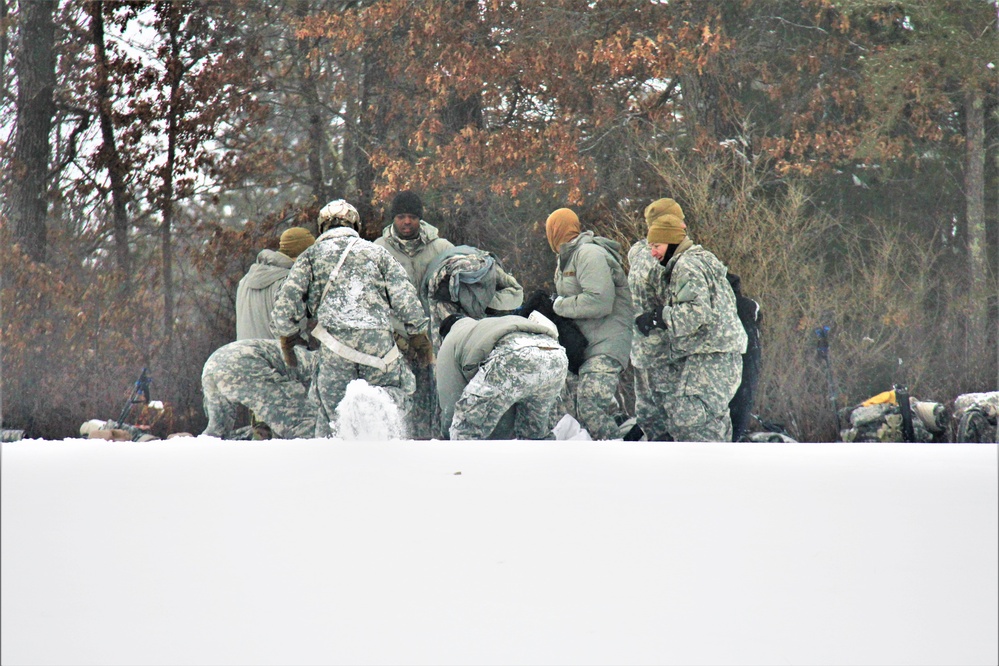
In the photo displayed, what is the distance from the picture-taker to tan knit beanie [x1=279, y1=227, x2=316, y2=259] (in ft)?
27.4

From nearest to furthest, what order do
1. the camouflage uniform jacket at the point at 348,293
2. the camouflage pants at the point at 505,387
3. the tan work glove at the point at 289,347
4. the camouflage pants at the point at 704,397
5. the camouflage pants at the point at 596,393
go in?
the camouflage pants at the point at 505,387
the camouflage uniform jacket at the point at 348,293
the tan work glove at the point at 289,347
the camouflage pants at the point at 704,397
the camouflage pants at the point at 596,393

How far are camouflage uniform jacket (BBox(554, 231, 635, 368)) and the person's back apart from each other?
209 cm

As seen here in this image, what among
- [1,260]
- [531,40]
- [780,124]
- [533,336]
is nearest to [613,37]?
[531,40]

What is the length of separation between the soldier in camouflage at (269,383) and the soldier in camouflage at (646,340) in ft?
6.86

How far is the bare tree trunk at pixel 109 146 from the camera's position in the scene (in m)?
9.16

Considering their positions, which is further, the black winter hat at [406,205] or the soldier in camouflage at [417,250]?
the black winter hat at [406,205]

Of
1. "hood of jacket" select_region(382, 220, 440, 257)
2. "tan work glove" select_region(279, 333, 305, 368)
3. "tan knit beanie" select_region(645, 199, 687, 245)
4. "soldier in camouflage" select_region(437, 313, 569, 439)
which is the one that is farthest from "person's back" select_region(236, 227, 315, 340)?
"tan knit beanie" select_region(645, 199, 687, 245)

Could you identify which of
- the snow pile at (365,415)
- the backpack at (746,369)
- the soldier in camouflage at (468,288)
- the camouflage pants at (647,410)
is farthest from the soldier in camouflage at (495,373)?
the backpack at (746,369)

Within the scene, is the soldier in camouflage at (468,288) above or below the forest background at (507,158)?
below

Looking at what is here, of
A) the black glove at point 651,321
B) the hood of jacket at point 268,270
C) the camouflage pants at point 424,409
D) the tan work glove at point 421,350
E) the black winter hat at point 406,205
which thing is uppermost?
the black winter hat at point 406,205

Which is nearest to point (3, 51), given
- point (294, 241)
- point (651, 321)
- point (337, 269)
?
point (294, 241)

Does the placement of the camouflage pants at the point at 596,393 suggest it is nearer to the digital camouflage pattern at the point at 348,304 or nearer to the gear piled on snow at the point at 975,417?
the digital camouflage pattern at the point at 348,304

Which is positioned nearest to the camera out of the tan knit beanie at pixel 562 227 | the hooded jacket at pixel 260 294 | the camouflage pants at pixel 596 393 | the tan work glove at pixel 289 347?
the tan work glove at pixel 289 347

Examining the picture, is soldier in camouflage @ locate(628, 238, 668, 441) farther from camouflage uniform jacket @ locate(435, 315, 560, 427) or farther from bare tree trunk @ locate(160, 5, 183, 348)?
bare tree trunk @ locate(160, 5, 183, 348)
